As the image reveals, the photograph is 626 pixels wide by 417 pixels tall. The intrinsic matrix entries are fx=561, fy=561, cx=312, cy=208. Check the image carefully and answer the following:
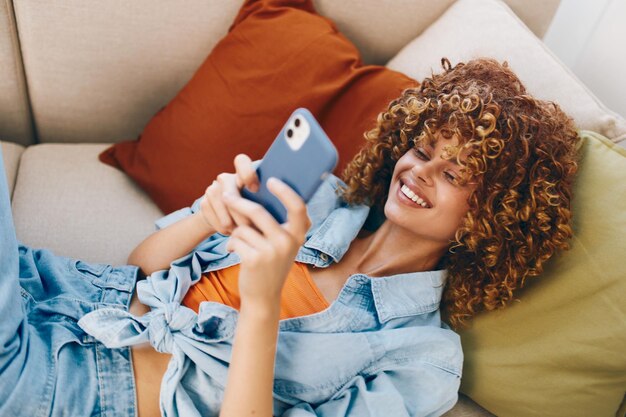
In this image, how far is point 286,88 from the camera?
4.11 feet

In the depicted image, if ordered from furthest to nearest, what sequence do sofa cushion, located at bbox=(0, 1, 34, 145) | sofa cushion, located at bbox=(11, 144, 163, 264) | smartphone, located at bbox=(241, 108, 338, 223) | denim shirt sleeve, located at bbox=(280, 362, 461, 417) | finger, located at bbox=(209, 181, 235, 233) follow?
sofa cushion, located at bbox=(0, 1, 34, 145)
sofa cushion, located at bbox=(11, 144, 163, 264)
denim shirt sleeve, located at bbox=(280, 362, 461, 417)
finger, located at bbox=(209, 181, 235, 233)
smartphone, located at bbox=(241, 108, 338, 223)

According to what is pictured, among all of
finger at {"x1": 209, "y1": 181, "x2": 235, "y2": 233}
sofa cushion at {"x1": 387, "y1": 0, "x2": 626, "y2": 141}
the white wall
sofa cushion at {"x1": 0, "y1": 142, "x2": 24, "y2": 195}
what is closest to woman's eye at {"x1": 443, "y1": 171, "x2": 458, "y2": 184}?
sofa cushion at {"x1": 387, "y1": 0, "x2": 626, "y2": 141}

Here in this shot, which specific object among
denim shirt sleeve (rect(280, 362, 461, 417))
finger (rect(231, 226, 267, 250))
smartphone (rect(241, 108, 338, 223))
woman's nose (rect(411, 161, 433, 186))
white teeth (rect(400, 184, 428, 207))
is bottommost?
denim shirt sleeve (rect(280, 362, 461, 417))

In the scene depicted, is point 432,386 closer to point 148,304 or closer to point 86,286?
point 148,304

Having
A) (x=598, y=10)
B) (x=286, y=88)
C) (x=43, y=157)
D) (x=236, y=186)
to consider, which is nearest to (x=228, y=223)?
(x=236, y=186)

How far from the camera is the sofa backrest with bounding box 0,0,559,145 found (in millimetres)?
1325

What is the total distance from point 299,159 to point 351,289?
1.33 ft

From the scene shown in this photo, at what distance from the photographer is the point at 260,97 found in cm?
126

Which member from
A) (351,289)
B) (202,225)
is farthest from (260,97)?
(351,289)

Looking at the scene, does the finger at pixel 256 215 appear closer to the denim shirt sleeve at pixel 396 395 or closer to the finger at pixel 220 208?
the finger at pixel 220 208

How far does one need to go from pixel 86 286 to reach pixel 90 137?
626 mm

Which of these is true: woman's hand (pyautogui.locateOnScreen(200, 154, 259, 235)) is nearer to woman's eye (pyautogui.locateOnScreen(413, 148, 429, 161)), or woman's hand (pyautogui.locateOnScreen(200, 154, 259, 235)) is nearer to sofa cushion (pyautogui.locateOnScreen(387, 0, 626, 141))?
woman's eye (pyautogui.locateOnScreen(413, 148, 429, 161))

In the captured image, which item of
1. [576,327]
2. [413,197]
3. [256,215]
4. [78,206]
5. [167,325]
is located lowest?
[78,206]

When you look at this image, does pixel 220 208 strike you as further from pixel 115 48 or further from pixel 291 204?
pixel 115 48
